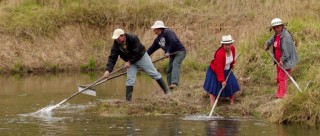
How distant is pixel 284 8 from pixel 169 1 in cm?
764

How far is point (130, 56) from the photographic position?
15.3 metres

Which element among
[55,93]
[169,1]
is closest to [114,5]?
[169,1]

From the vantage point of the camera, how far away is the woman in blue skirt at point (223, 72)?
14.2 metres

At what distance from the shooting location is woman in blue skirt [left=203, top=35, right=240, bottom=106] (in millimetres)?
14172

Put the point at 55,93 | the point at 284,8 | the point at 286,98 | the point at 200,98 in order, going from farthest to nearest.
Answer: the point at 284,8 → the point at 55,93 → the point at 200,98 → the point at 286,98

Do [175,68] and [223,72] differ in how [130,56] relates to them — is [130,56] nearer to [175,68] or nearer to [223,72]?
[223,72]

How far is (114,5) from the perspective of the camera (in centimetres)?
3106

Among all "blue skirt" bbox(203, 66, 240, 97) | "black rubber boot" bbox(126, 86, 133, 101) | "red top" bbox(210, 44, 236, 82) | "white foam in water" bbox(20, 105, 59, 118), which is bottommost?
"white foam in water" bbox(20, 105, 59, 118)

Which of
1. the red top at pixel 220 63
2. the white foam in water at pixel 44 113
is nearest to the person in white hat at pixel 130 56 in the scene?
the white foam in water at pixel 44 113

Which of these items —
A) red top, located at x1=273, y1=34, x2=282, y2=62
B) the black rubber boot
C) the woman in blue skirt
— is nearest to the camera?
the woman in blue skirt

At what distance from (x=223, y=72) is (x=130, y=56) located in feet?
6.77

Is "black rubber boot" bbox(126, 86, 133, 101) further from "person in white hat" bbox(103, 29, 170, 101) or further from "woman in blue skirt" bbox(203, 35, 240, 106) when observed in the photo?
"woman in blue skirt" bbox(203, 35, 240, 106)

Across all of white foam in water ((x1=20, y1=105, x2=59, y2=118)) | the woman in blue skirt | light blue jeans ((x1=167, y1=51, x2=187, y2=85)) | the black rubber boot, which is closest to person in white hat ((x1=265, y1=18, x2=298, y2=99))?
the woman in blue skirt

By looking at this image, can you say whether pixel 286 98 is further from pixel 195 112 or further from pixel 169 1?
pixel 169 1
